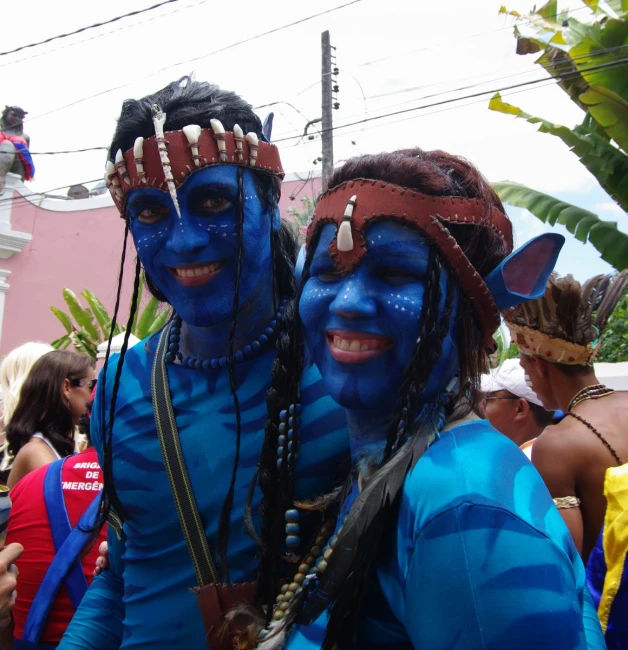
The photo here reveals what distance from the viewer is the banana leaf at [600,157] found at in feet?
22.1

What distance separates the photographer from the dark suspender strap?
169 cm

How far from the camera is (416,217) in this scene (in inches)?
49.6

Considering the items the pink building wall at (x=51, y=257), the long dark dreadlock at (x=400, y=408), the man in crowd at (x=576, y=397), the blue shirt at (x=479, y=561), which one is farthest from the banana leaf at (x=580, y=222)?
the pink building wall at (x=51, y=257)

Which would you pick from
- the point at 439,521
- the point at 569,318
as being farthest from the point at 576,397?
the point at 439,521

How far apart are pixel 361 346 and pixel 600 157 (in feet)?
20.6

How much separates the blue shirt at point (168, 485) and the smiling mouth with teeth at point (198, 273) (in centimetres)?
26

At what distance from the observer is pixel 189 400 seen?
1861 mm

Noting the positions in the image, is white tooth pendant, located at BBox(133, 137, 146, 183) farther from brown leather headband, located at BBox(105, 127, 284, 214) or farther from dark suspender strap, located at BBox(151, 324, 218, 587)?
dark suspender strap, located at BBox(151, 324, 218, 587)

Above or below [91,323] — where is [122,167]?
above

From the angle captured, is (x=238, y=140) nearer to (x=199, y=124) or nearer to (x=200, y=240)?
(x=199, y=124)

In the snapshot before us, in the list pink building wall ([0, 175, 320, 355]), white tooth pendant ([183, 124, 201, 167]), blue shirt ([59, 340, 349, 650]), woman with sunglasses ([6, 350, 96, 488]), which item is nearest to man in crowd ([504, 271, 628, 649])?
blue shirt ([59, 340, 349, 650])

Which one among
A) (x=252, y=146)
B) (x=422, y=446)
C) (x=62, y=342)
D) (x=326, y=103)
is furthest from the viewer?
(x=326, y=103)

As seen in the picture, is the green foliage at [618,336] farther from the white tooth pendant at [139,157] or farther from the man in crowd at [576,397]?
the white tooth pendant at [139,157]

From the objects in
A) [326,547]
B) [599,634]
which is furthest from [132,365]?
[599,634]
